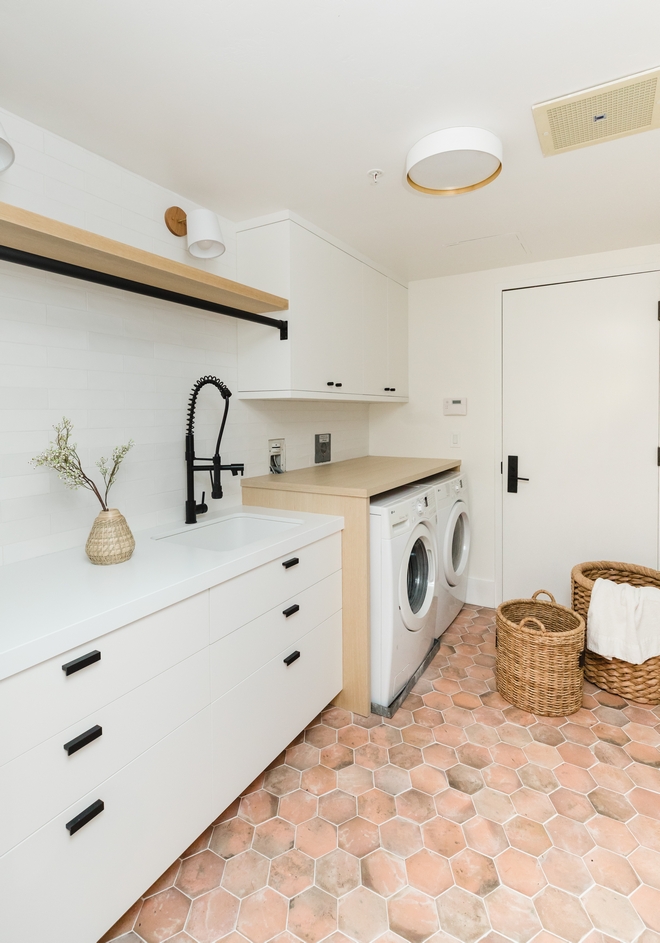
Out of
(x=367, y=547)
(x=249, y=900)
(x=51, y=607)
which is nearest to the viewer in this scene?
(x=51, y=607)

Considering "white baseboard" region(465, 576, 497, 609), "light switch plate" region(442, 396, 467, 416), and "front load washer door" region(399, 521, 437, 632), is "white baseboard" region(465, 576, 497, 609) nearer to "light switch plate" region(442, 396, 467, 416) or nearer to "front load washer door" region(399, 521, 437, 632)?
"front load washer door" region(399, 521, 437, 632)

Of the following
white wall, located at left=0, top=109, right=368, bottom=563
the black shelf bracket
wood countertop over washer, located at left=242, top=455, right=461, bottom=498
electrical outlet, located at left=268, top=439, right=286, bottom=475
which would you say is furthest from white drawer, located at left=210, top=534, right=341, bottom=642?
the black shelf bracket

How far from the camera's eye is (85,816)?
1.08 meters

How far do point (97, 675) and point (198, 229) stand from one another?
1.60m

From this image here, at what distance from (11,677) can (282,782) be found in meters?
1.17

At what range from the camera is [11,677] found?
3.12 feet

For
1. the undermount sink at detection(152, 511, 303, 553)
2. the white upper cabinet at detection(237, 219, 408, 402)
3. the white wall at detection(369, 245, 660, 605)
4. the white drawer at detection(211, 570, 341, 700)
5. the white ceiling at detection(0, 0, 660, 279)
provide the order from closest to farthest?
the white ceiling at detection(0, 0, 660, 279), the white drawer at detection(211, 570, 341, 700), the undermount sink at detection(152, 511, 303, 553), the white upper cabinet at detection(237, 219, 408, 402), the white wall at detection(369, 245, 660, 605)

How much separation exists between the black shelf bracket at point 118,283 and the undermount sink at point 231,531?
843 millimetres

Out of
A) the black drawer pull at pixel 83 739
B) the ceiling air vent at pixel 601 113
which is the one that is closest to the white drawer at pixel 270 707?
the black drawer pull at pixel 83 739

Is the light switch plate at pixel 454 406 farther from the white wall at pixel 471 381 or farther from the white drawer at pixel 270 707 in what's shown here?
the white drawer at pixel 270 707

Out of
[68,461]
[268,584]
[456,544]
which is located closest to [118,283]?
[68,461]

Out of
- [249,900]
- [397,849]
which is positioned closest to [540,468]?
[397,849]

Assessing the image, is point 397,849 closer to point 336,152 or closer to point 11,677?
point 11,677

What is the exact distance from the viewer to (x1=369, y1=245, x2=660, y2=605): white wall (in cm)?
315
